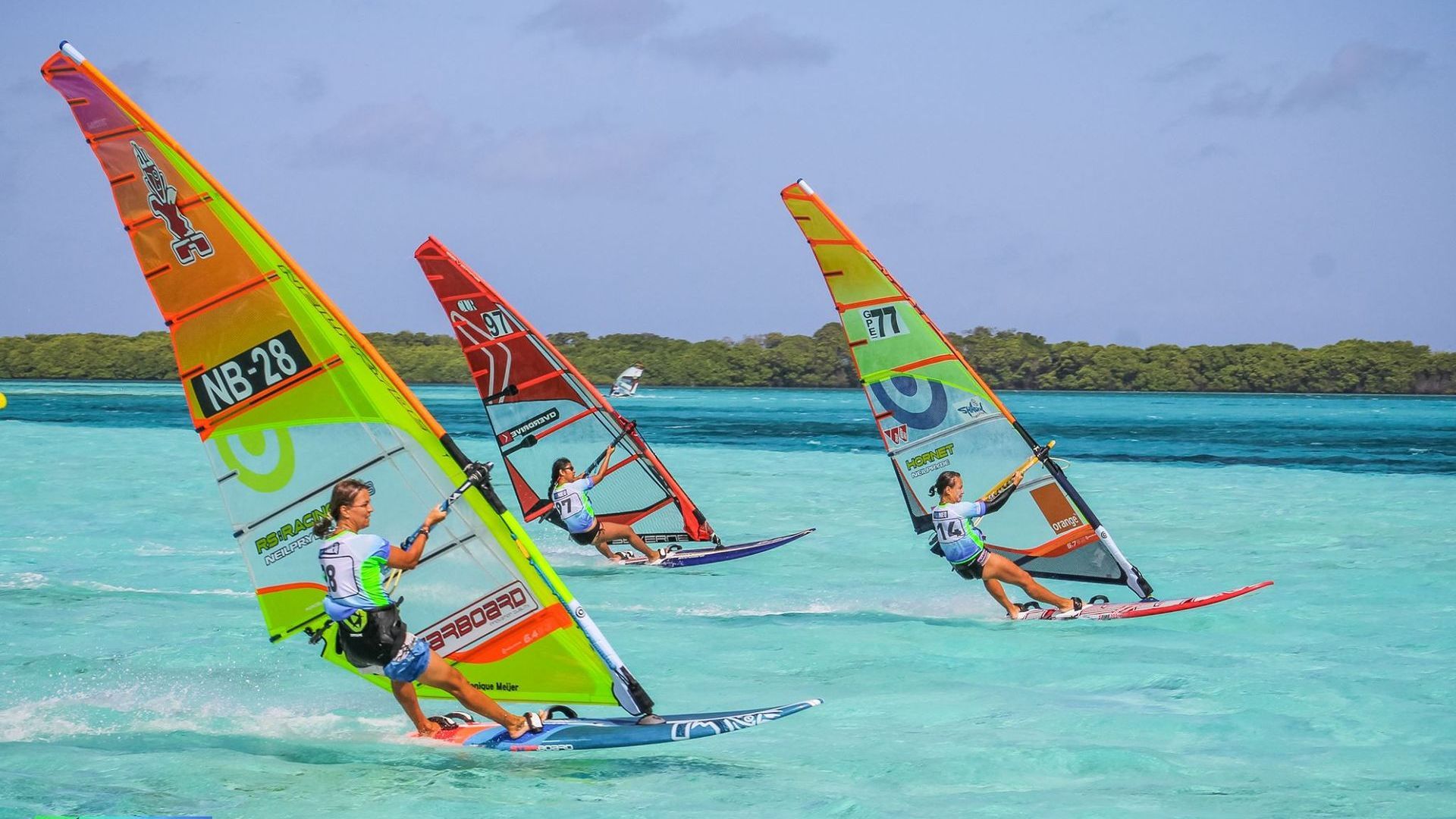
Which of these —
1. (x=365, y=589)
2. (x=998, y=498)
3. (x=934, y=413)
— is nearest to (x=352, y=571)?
(x=365, y=589)

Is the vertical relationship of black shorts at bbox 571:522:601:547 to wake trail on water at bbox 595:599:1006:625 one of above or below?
above

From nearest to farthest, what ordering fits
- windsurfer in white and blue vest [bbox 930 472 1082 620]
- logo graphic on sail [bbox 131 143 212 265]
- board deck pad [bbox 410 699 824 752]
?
logo graphic on sail [bbox 131 143 212 265], board deck pad [bbox 410 699 824 752], windsurfer in white and blue vest [bbox 930 472 1082 620]

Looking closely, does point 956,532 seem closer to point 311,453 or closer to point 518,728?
point 518,728

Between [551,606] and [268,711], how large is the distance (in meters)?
3.25

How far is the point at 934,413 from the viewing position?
1415cm

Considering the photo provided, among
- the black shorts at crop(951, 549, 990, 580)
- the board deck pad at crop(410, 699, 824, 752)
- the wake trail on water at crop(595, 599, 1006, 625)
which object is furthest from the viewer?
the wake trail on water at crop(595, 599, 1006, 625)

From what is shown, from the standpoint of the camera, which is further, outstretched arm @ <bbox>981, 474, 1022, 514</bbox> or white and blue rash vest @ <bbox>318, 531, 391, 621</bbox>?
outstretched arm @ <bbox>981, 474, 1022, 514</bbox>

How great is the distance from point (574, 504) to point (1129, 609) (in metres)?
6.81

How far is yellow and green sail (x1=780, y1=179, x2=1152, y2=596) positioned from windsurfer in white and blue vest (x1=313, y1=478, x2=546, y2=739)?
22.7 ft

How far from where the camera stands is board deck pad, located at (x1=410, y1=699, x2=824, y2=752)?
7.98 metres

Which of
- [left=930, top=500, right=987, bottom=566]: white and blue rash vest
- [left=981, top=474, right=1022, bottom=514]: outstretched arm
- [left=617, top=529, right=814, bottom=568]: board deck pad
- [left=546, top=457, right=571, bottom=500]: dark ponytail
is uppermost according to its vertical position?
[left=546, top=457, right=571, bottom=500]: dark ponytail

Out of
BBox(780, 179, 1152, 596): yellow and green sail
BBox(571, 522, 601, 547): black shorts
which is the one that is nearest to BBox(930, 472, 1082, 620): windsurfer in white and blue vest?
BBox(780, 179, 1152, 596): yellow and green sail

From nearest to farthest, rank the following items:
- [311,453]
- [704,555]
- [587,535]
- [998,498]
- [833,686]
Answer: [311,453] → [833,686] → [998,498] → [587,535] → [704,555]

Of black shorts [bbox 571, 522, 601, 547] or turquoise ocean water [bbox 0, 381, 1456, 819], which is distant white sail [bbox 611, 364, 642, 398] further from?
black shorts [bbox 571, 522, 601, 547]
